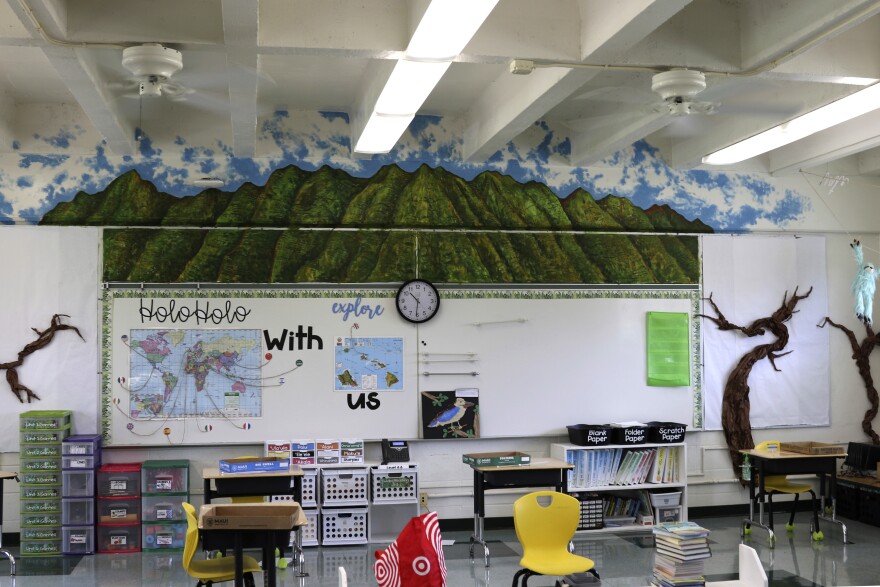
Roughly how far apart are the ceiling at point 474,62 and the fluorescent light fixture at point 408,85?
0.49ft

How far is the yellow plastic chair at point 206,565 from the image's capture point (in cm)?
520

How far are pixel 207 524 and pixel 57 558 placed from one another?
3.15m

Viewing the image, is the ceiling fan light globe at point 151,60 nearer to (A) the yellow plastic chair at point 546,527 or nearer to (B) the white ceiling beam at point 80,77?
(B) the white ceiling beam at point 80,77

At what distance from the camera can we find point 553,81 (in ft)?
19.2

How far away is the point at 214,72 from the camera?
6551mm

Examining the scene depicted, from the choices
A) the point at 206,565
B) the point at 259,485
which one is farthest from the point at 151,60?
the point at 259,485

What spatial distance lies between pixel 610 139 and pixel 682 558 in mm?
4444

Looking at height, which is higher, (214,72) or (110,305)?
(214,72)

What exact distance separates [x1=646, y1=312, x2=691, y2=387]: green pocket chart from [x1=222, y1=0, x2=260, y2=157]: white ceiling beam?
4207 mm

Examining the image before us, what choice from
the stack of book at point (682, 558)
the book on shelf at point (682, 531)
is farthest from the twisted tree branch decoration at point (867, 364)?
the stack of book at point (682, 558)

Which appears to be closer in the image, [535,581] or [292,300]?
[535,581]

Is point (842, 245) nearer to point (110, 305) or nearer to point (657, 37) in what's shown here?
point (657, 37)

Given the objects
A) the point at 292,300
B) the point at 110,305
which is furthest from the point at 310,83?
the point at 110,305

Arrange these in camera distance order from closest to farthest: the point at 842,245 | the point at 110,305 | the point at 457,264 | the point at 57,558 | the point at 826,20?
the point at 826,20 → the point at 57,558 → the point at 110,305 → the point at 457,264 → the point at 842,245
